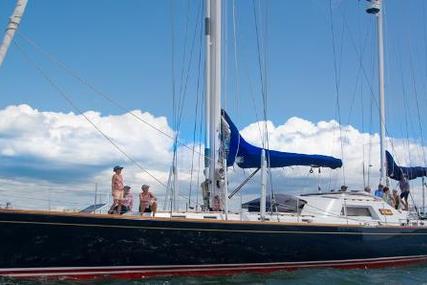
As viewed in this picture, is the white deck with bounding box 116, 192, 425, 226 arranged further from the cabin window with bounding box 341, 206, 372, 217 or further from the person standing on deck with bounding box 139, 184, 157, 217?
the person standing on deck with bounding box 139, 184, 157, 217

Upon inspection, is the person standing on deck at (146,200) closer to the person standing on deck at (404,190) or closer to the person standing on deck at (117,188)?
the person standing on deck at (117,188)

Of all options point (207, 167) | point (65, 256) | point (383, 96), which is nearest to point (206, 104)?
point (207, 167)

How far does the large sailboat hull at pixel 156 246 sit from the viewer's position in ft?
36.9

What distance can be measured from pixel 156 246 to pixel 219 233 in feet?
5.25

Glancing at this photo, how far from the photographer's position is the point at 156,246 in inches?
485

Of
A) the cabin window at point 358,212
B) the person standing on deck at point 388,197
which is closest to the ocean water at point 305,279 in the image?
the cabin window at point 358,212

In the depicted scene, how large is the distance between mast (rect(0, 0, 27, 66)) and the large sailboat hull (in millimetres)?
3360

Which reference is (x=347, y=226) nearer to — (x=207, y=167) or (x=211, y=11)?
(x=207, y=167)

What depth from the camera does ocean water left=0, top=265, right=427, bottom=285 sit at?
11.7 metres

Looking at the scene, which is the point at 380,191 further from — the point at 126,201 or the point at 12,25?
the point at 12,25

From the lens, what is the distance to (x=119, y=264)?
12.0 metres

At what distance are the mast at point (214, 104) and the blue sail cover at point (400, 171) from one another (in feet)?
29.9

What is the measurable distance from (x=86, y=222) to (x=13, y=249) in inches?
61.7

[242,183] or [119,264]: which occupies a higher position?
[242,183]
